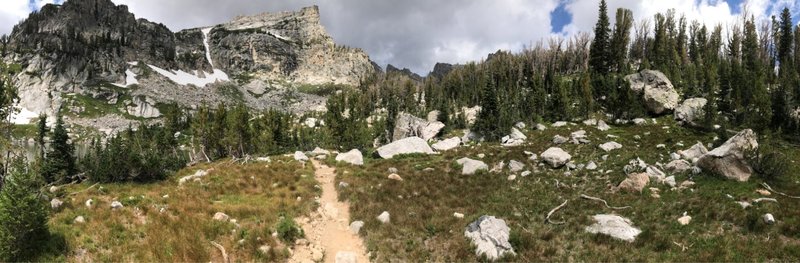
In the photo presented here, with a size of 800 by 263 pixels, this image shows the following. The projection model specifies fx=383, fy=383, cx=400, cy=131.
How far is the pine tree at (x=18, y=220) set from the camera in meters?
12.3

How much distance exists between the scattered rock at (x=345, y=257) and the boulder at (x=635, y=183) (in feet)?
54.7

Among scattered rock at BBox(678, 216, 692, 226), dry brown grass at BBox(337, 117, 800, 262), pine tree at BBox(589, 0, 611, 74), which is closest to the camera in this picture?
dry brown grass at BBox(337, 117, 800, 262)

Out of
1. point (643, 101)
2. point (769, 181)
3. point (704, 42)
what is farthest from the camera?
point (704, 42)

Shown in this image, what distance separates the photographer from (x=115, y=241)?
Result: 48.6 feet

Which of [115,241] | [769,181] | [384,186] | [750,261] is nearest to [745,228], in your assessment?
[750,261]

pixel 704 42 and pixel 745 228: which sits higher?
pixel 704 42

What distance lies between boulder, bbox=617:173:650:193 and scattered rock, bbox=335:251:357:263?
16.7 meters

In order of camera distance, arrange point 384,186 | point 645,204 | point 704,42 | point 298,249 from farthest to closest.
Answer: point 704,42 → point 384,186 → point 645,204 → point 298,249

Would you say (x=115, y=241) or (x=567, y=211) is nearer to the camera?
(x=115, y=241)

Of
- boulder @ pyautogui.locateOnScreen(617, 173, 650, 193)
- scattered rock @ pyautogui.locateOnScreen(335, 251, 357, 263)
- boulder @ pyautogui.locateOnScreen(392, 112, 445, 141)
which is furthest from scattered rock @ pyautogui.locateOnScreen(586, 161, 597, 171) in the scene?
boulder @ pyautogui.locateOnScreen(392, 112, 445, 141)

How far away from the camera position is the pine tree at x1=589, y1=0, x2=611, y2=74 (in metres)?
94.3

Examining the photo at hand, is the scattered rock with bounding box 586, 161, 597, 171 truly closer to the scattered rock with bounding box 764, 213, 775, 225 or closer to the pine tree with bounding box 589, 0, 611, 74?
the scattered rock with bounding box 764, 213, 775, 225

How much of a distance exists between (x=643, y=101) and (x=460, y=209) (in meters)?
53.6

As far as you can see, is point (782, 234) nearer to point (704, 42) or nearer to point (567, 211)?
point (567, 211)
